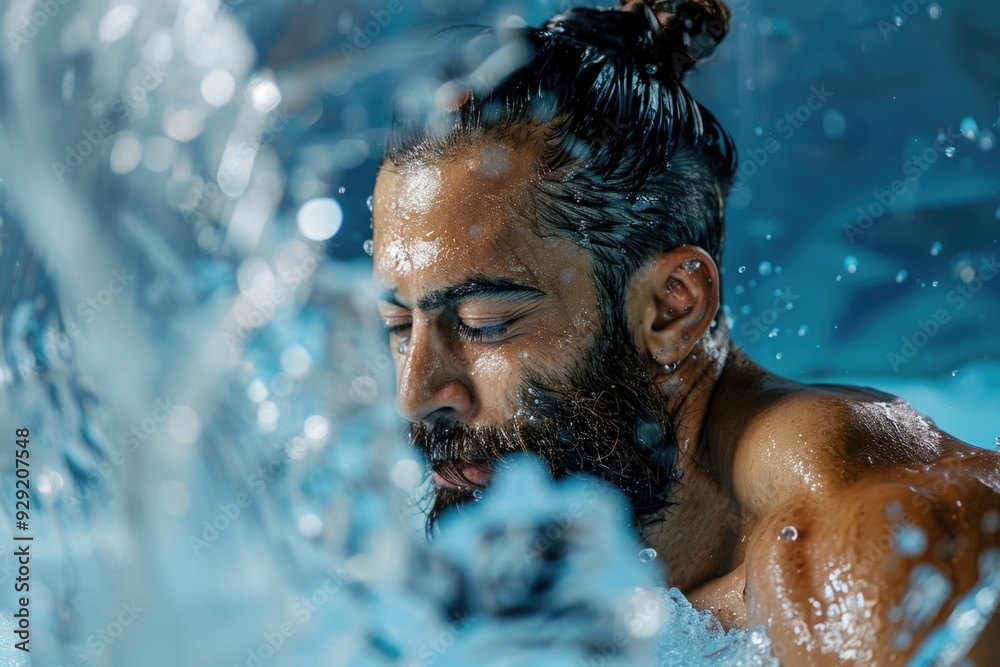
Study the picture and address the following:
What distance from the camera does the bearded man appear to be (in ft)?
5.46

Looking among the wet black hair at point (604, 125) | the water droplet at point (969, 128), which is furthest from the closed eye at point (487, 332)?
the water droplet at point (969, 128)

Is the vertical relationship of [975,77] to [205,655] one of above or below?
above

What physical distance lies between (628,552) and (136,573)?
1.28 m

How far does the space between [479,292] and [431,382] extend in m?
0.19

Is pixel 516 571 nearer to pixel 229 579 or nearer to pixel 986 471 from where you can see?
pixel 229 579

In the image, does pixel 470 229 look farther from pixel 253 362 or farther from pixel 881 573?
pixel 253 362

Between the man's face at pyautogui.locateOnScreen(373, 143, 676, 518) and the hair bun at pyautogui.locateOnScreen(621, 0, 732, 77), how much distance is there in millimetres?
411

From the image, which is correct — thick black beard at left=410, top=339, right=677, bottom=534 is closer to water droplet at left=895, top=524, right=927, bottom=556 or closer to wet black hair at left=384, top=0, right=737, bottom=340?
wet black hair at left=384, top=0, right=737, bottom=340

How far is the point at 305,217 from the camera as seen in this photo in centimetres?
297

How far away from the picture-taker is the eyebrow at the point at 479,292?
166cm

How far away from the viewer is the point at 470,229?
1673 millimetres

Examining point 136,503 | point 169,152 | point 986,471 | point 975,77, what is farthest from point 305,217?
point 986,471

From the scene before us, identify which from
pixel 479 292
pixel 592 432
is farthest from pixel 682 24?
pixel 592 432

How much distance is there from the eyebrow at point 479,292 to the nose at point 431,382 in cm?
5
